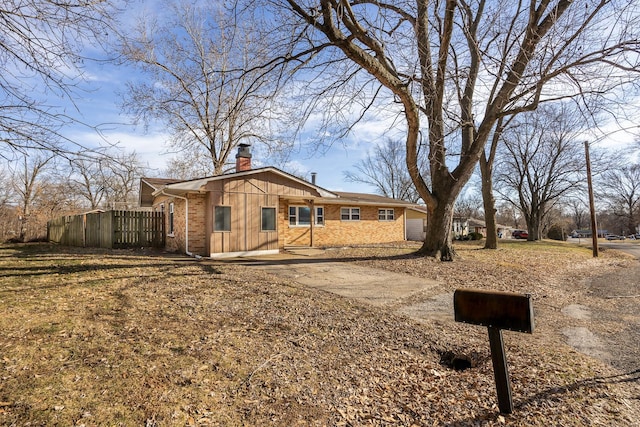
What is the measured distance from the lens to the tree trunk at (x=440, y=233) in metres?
11.9

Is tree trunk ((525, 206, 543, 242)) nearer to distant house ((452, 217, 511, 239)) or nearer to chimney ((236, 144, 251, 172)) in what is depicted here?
distant house ((452, 217, 511, 239))

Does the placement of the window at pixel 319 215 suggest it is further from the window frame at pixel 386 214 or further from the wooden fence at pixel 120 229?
the wooden fence at pixel 120 229

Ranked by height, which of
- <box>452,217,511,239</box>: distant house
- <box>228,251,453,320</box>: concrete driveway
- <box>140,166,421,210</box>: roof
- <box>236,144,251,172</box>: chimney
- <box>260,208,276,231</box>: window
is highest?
<box>236,144,251,172</box>: chimney

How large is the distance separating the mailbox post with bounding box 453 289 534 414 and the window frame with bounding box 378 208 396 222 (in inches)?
716

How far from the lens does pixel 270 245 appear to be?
1445 cm

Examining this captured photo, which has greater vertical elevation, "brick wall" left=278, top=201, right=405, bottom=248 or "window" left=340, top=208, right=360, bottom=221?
"window" left=340, top=208, right=360, bottom=221

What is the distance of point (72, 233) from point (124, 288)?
601 inches

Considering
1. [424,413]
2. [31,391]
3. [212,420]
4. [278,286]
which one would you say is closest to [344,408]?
[424,413]

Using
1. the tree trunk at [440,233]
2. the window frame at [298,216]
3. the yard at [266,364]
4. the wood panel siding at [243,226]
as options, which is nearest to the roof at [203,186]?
the window frame at [298,216]

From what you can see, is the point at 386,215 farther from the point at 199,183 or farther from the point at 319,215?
the point at 199,183

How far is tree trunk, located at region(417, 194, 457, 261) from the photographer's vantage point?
11.9 meters

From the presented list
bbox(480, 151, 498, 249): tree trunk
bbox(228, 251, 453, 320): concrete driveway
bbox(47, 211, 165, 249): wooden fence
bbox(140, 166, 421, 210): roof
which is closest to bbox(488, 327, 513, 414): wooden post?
bbox(228, 251, 453, 320): concrete driveway

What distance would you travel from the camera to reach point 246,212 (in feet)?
45.0

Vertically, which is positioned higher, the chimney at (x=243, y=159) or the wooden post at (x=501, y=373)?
the chimney at (x=243, y=159)
